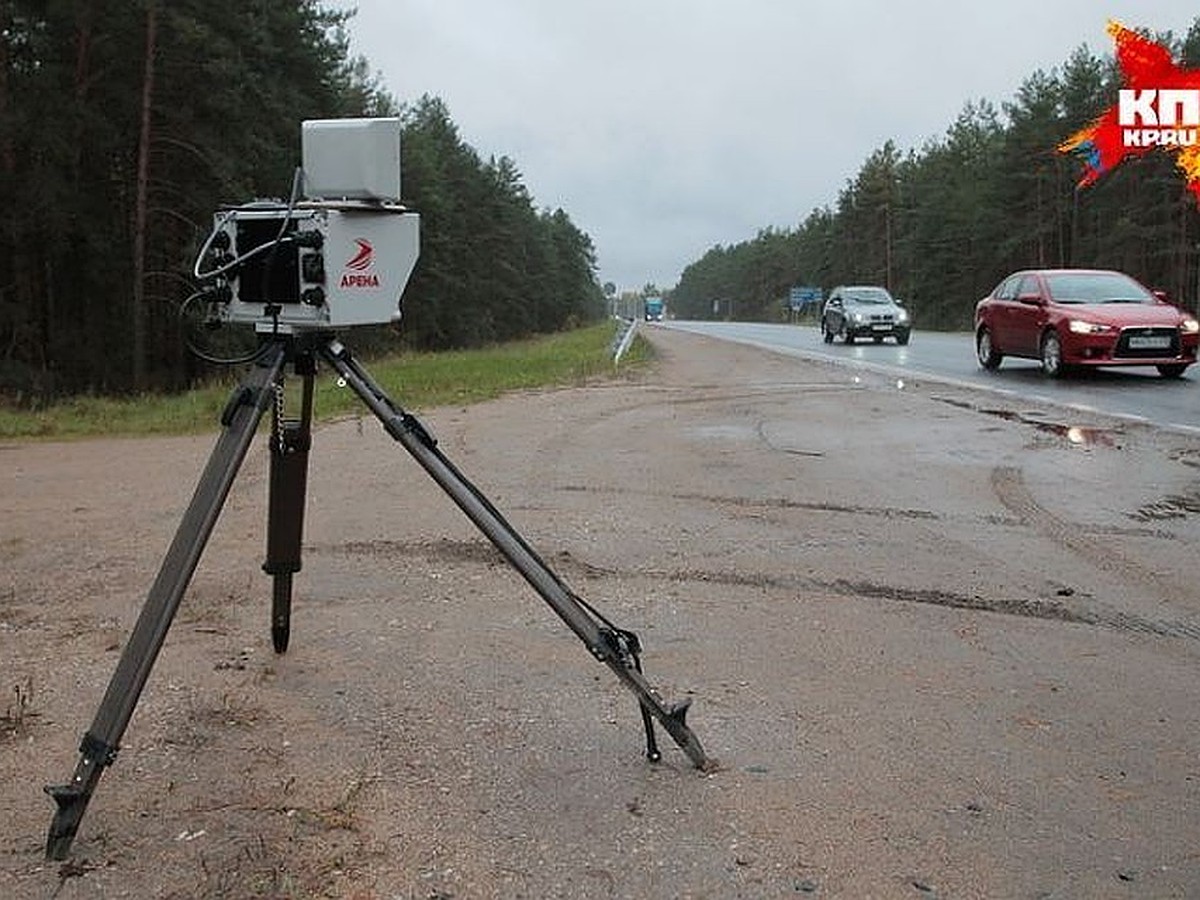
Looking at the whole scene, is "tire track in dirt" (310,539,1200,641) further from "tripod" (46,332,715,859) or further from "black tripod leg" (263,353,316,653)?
"tripod" (46,332,715,859)

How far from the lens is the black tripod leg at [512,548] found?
2.99 m

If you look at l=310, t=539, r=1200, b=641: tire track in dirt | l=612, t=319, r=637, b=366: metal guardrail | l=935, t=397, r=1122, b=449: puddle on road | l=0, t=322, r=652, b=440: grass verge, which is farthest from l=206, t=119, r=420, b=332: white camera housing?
l=612, t=319, r=637, b=366: metal guardrail

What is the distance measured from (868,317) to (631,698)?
28496 mm

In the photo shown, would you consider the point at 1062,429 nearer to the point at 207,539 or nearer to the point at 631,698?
the point at 631,698

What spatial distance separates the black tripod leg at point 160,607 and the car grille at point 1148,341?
14.9m

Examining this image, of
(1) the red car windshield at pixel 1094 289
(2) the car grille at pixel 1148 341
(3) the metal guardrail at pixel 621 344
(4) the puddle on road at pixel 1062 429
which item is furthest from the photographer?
(3) the metal guardrail at pixel 621 344

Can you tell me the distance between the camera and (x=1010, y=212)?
6581 cm

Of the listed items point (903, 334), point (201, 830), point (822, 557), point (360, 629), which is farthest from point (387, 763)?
point (903, 334)

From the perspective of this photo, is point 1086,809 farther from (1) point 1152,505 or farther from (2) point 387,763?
(1) point 1152,505

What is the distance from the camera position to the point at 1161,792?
10.3 ft

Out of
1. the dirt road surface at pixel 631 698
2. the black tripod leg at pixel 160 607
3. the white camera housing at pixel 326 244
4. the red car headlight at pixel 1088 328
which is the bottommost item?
the dirt road surface at pixel 631 698

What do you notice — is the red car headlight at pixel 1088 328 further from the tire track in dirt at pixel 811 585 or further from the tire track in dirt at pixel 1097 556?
the tire track in dirt at pixel 811 585

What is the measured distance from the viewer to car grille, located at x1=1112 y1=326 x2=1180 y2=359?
15375 mm

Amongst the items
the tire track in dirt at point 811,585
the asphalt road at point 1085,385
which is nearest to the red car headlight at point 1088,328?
the asphalt road at point 1085,385
